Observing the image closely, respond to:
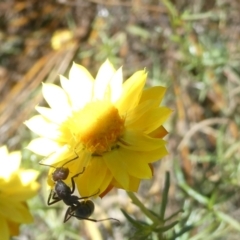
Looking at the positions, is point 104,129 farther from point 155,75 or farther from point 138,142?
point 155,75

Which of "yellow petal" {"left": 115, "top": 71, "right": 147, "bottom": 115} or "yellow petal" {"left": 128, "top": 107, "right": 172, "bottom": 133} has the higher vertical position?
"yellow petal" {"left": 115, "top": 71, "right": 147, "bottom": 115}

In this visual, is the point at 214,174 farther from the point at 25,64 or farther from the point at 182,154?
the point at 25,64

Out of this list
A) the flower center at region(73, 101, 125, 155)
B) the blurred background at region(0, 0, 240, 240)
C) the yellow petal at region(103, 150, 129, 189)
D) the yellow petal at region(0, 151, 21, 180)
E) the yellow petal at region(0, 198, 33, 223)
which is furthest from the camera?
the blurred background at region(0, 0, 240, 240)

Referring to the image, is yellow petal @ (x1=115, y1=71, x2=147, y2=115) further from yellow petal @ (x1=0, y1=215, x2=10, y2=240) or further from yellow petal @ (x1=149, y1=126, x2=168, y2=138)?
yellow petal @ (x1=0, y1=215, x2=10, y2=240)

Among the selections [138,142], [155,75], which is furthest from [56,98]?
[155,75]

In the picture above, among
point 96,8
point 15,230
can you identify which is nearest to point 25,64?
point 96,8

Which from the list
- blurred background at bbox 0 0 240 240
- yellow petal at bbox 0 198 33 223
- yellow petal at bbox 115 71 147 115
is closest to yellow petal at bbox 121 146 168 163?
yellow petal at bbox 115 71 147 115
